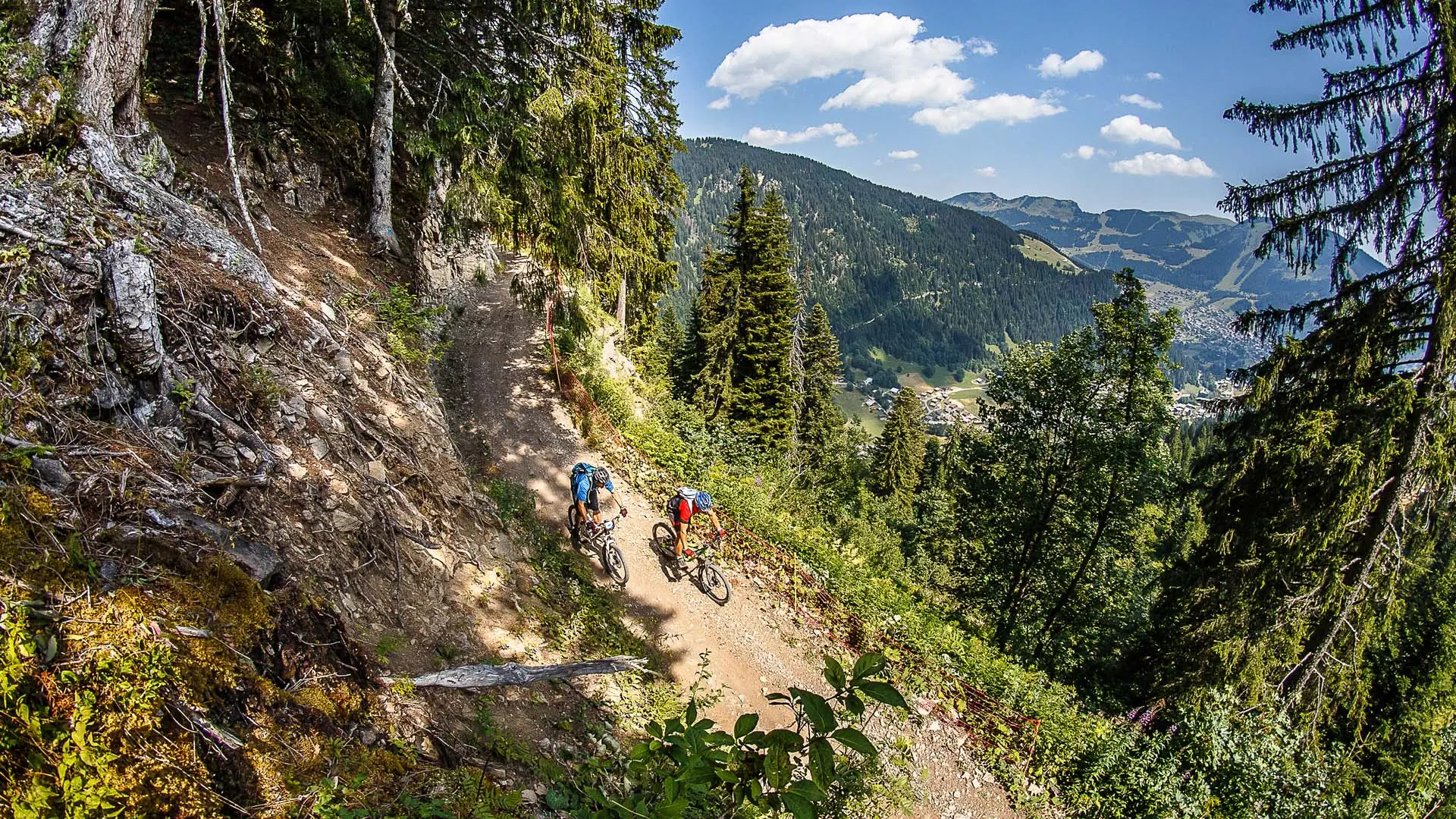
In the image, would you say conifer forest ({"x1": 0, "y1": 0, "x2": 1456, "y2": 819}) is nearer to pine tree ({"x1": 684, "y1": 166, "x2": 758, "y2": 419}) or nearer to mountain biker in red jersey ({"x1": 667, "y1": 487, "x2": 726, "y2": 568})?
mountain biker in red jersey ({"x1": 667, "y1": 487, "x2": 726, "y2": 568})

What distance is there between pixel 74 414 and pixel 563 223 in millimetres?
8975

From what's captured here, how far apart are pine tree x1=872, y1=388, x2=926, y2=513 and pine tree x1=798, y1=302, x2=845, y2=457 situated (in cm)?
374

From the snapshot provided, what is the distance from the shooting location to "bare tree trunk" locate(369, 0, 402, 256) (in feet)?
37.3

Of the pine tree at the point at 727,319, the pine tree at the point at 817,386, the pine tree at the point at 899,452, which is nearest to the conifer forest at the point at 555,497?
the pine tree at the point at 727,319

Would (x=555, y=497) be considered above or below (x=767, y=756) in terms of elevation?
below

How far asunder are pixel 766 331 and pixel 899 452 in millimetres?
19707

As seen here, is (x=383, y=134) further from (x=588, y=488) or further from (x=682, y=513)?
(x=682, y=513)

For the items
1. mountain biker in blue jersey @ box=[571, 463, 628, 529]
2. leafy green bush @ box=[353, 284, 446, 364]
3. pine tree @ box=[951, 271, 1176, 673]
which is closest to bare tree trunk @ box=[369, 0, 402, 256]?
leafy green bush @ box=[353, 284, 446, 364]

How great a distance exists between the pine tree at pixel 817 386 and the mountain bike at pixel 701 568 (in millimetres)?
26496

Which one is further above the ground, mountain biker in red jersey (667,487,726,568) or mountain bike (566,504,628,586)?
mountain biker in red jersey (667,487,726,568)

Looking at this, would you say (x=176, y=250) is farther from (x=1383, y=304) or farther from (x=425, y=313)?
(x=1383, y=304)

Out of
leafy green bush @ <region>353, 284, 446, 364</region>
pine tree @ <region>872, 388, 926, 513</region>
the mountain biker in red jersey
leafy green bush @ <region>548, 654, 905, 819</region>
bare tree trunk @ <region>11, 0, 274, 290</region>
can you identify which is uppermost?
bare tree trunk @ <region>11, 0, 274, 290</region>

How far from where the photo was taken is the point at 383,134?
11.9 meters

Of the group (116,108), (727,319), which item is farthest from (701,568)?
(727,319)
